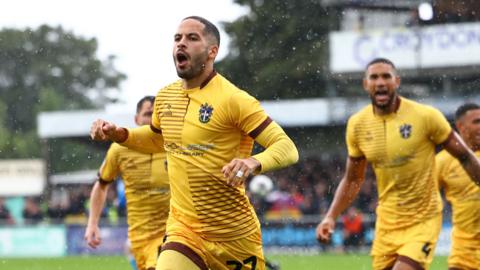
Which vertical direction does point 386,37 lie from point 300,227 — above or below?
above

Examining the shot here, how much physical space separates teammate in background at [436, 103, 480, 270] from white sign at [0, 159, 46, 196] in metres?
35.9

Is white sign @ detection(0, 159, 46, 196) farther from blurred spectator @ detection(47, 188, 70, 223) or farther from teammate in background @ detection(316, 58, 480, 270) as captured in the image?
teammate in background @ detection(316, 58, 480, 270)

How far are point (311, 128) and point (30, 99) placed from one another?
42.0 meters

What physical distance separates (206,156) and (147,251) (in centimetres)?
315

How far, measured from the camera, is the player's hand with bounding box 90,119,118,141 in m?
7.93

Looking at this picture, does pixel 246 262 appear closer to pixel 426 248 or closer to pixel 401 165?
pixel 426 248

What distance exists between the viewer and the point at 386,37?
36.3m

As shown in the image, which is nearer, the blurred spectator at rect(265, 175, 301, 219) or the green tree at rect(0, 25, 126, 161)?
the blurred spectator at rect(265, 175, 301, 219)

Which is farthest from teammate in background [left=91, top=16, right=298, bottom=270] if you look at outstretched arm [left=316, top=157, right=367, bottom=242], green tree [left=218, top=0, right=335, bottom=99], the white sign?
the white sign

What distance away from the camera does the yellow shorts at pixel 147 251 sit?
10602 mm

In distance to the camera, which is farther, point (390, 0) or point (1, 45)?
point (1, 45)

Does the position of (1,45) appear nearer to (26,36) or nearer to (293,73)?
(26,36)

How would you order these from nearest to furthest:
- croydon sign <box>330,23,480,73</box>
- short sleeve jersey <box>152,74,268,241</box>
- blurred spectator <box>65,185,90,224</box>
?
1. short sleeve jersey <box>152,74,268,241</box>
2. blurred spectator <box>65,185,90,224</box>
3. croydon sign <box>330,23,480,73</box>

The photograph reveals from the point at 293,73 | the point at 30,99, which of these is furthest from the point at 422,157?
the point at 30,99
